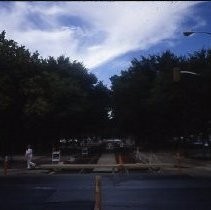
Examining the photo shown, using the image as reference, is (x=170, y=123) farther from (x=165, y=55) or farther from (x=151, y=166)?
(x=151, y=166)

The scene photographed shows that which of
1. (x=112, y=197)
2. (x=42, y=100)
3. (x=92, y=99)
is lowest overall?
(x=112, y=197)

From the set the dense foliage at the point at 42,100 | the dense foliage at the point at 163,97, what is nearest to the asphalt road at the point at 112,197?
the dense foliage at the point at 42,100

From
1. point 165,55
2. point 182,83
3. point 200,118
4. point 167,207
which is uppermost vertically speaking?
point 165,55

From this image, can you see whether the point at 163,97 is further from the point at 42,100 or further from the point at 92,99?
the point at 92,99

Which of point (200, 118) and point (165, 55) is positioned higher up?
point (165, 55)

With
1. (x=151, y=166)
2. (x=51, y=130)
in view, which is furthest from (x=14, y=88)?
(x=51, y=130)

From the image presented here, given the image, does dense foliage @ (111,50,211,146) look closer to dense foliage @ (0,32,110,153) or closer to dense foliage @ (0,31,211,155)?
dense foliage @ (0,31,211,155)

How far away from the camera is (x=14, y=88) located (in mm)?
52156

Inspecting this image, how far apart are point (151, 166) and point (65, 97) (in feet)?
128

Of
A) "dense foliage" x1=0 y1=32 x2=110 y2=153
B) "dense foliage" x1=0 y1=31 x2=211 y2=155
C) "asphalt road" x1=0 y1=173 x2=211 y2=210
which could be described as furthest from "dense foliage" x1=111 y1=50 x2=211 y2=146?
"asphalt road" x1=0 y1=173 x2=211 y2=210

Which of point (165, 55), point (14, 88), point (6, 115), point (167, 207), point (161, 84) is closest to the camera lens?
point (167, 207)

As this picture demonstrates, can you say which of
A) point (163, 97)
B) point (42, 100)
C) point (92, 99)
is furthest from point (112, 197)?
point (92, 99)

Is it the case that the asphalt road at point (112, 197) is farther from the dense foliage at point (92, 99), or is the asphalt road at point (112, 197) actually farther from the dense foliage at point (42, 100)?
the dense foliage at point (42, 100)

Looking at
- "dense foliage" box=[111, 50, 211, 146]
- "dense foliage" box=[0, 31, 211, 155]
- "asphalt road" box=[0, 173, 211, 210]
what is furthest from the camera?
"dense foliage" box=[111, 50, 211, 146]
